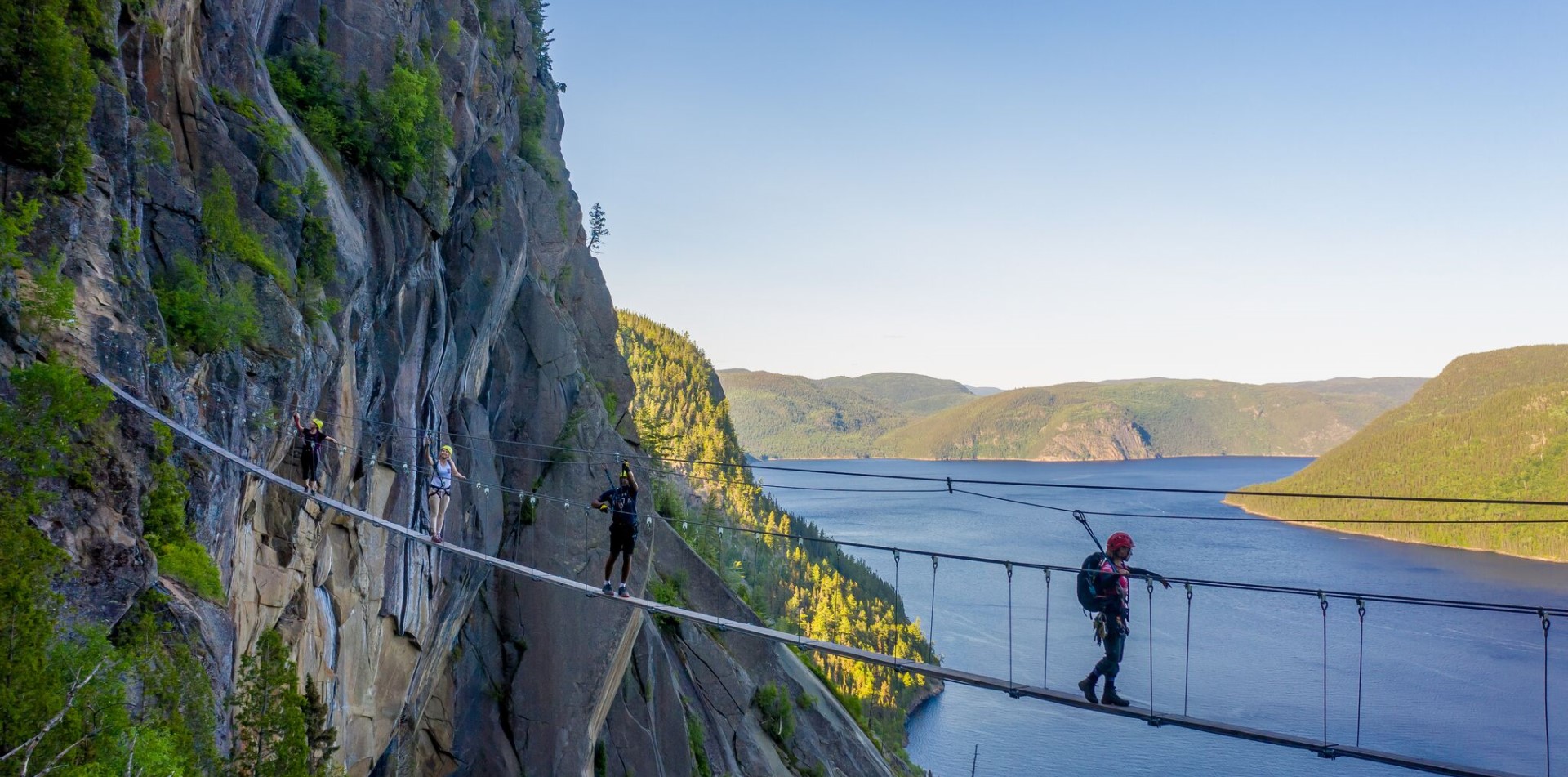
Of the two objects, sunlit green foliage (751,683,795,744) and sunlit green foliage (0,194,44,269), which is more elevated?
sunlit green foliage (0,194,44,269)

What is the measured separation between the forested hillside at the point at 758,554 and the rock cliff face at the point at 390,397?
7211 mm

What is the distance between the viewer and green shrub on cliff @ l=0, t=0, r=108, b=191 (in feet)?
29.0

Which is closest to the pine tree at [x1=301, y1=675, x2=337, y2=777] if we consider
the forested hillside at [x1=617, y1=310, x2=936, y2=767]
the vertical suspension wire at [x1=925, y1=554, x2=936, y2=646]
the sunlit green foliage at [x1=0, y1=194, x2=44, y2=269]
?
the sunlit green foliage at [x1=0, y1=194, x2=44, y2=269]

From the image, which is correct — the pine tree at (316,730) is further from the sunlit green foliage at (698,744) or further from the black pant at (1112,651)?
the sunlit green foliage at (698,744)

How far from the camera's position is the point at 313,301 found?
43.1 feet

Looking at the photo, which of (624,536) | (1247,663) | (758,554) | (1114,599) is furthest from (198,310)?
(758,554)

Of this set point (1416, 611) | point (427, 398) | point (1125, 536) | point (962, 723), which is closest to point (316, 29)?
point (427, 398)

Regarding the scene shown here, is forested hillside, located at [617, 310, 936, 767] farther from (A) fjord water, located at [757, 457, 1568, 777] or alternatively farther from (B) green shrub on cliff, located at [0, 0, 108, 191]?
(B) green shrub on cliff, located at [0, 0, 108, 191]

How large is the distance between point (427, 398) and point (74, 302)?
10537 millimetres

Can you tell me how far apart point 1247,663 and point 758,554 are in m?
36.4

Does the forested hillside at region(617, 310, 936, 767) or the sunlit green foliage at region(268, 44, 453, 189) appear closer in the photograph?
the sunlit green foliage at region(268, 44, 453, 189)

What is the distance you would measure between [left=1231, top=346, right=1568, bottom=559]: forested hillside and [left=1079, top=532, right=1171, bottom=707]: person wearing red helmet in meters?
134

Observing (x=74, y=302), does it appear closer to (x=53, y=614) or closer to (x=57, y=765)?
(x=53, y=614)

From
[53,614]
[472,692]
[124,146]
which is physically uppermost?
[124,146]
